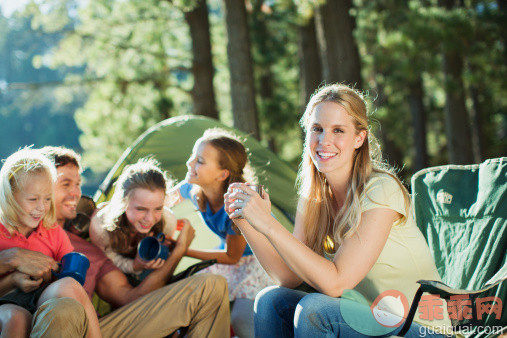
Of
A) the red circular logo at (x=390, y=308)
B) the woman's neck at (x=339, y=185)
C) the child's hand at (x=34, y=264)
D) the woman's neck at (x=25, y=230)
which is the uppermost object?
the woman's neck at (x=339, y=185)

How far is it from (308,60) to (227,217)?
725 centimetres

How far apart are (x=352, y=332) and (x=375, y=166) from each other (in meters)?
0.69

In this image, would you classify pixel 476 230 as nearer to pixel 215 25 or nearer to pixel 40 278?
pixel 40 278

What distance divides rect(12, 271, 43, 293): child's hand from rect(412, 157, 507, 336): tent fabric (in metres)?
1.78

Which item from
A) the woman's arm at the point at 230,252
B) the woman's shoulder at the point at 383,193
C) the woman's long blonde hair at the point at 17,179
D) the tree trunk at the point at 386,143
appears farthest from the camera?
the tree trunk at the point at 386,143

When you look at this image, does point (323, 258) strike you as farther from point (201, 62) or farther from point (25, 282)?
point (201, 62)

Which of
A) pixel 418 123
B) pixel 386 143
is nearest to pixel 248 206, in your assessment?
pixel 418 123

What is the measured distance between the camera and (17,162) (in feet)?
7.68

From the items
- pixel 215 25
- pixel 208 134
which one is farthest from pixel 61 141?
pixel 208 134

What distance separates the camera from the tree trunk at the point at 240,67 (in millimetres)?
6281

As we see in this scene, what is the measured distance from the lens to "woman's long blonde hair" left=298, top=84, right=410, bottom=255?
6.91 feet

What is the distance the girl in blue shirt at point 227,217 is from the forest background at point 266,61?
2272mm

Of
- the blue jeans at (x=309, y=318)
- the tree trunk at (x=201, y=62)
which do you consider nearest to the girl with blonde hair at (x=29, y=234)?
the blue jeans at (x=309, y=318)

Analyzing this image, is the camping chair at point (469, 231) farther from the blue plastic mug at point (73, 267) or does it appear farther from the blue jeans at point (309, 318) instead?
the blue plastic mug at point (73, 267)
